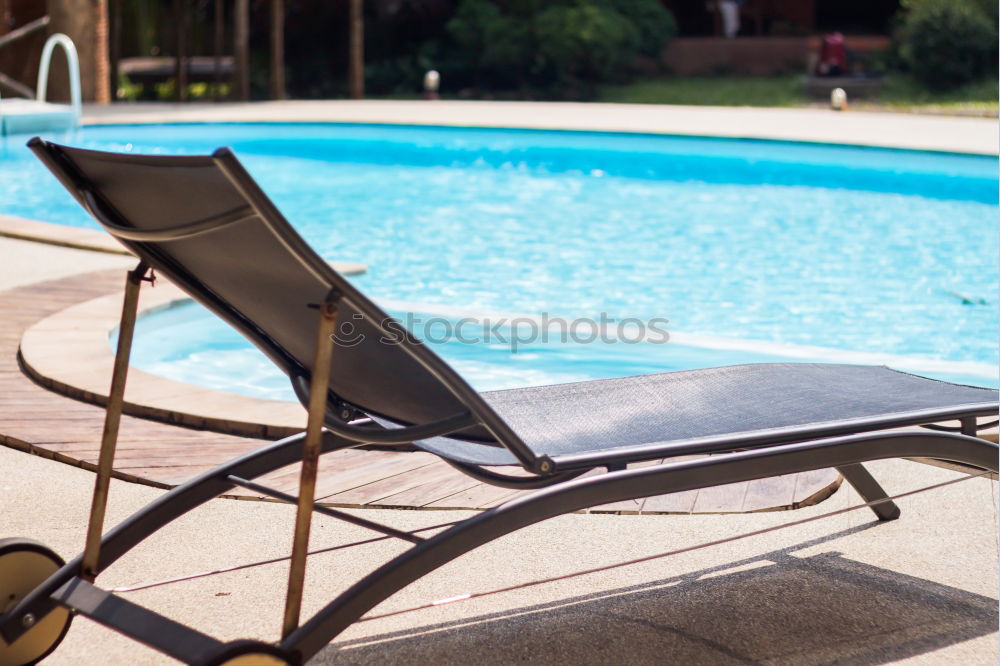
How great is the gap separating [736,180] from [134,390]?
28.1ft

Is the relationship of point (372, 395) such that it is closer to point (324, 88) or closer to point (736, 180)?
point (736, 180)

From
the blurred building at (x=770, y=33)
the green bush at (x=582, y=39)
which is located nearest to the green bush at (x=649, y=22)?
the green bush at (x=582, y=39)

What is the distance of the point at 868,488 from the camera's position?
8.82 feet

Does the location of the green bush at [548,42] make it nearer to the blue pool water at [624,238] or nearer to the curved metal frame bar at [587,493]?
the blue pool water at [624,238]

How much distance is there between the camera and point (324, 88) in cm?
1941

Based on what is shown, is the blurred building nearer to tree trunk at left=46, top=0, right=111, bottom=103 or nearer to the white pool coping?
the white pool coping

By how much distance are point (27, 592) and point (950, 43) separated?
17.4 metres

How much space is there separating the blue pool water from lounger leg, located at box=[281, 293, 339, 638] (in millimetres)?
2987

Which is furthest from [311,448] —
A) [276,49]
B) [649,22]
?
[649,22]

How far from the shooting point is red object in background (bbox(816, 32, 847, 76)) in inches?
720

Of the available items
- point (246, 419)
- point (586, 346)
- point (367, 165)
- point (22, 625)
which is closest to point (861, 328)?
point (586, 346)

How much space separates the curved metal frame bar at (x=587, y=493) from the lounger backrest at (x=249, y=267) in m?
0.20

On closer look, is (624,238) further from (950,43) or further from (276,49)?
(950,43)

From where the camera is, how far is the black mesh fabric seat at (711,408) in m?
2.07
